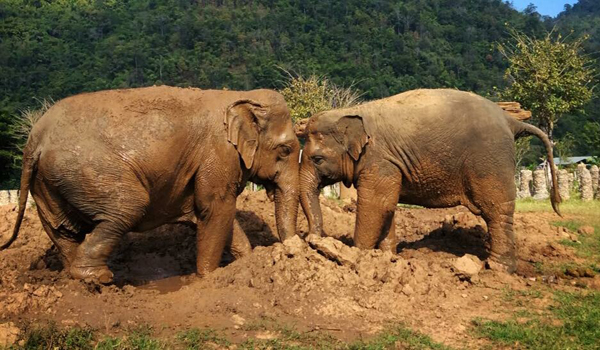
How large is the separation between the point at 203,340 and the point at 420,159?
482 centimetres

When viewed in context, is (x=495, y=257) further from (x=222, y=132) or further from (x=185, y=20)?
(x=185, y=20)

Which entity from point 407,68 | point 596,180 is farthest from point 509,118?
point 407,68

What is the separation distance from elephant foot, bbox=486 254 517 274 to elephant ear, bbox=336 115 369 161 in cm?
264

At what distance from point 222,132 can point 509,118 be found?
4.60 metres

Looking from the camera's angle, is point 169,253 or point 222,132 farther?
point 169,253

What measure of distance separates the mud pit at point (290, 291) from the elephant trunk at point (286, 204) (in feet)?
3.24

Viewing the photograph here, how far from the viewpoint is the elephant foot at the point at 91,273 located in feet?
27.3

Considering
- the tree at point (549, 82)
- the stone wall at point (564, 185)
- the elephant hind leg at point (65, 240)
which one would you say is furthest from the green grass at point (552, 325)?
the tree at point (549, 82)

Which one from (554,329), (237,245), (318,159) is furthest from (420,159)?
(554,329)

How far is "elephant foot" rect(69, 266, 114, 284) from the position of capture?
832 centimetres

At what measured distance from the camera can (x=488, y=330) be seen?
24.4ft

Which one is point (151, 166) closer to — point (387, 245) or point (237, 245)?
point (237, 245)

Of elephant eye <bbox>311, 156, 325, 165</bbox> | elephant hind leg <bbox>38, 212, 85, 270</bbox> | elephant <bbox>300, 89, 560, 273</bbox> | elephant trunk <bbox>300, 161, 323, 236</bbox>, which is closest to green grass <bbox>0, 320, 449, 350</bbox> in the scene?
elephant hind leg <bbox>38, 212, 85, 270</bbox>

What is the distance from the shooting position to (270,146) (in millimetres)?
10000
